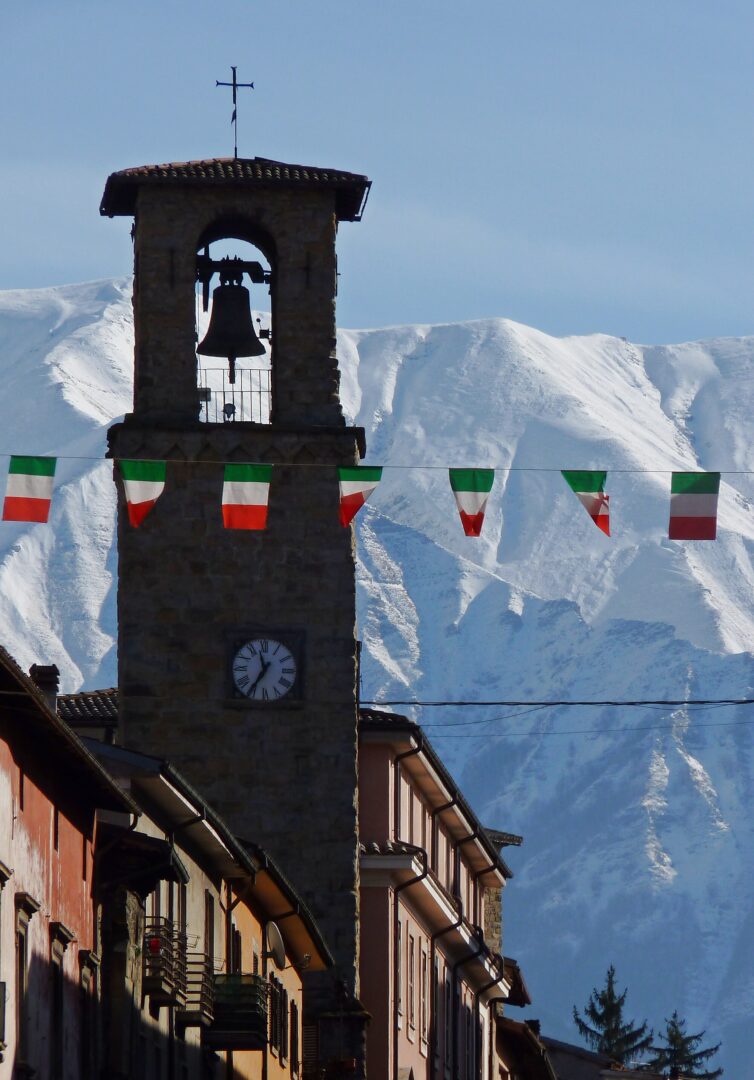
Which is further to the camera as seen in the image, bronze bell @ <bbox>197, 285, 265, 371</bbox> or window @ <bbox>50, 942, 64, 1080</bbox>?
bronze bell @ <bbox>197, 285, 265, 371</bbox>

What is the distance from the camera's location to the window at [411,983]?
5412 centimetres

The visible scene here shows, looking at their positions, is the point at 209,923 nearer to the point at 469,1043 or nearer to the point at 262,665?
the point at 262,665

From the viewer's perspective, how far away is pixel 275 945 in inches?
1703

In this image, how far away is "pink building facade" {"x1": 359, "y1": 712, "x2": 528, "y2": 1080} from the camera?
52.4 meters

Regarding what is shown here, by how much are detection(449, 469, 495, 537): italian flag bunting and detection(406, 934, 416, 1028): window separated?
17403 mm

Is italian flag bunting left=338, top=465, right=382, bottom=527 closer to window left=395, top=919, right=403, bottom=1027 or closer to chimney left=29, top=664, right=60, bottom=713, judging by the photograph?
chimney left=29, top=664, right=60, bottom=713

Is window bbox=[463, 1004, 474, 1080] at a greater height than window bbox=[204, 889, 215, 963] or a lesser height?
greater

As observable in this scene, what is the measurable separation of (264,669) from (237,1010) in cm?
1519

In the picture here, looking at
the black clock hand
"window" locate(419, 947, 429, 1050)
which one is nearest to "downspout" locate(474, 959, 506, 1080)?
"window" locate(419, 947, 429, 1050)

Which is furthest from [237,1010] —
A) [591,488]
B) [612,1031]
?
[612,1031]

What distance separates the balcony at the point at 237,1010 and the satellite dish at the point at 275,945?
5.74 meters

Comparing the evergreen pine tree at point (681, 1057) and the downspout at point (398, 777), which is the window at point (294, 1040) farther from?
the evergreen pine tree at point (681, 1057)

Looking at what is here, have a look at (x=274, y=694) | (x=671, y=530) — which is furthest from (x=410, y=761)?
(x=671, y=530)

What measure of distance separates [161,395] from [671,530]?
57.8ft
